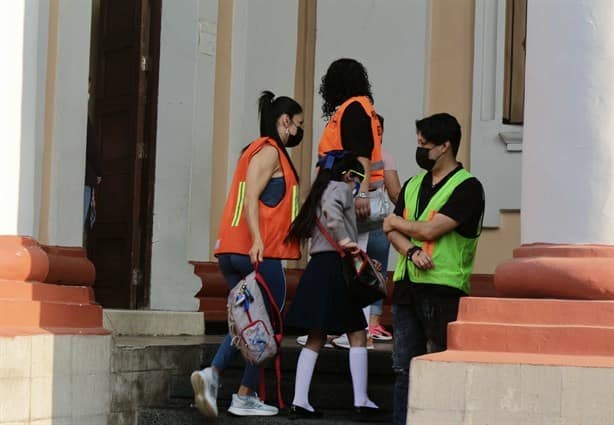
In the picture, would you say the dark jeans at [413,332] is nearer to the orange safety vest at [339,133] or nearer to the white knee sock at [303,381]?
the white knee sock at [303,381]

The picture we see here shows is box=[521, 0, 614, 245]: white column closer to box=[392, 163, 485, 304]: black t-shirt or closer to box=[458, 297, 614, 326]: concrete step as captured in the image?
box=[458, 297, 614, 326]: concrete step

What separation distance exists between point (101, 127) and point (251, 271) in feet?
10.7

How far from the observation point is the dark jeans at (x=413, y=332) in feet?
22.4

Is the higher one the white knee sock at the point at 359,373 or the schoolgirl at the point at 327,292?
the schoolgirl at the point at 327,292

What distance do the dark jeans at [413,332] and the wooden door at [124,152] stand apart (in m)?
3.48

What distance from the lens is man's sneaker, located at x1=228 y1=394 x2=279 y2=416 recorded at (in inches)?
299

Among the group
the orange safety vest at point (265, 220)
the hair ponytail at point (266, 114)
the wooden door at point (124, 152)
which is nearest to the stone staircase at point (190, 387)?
the orange safety vest at point (265, 220)

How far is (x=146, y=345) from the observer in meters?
8.36

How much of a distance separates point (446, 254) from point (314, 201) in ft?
3.03

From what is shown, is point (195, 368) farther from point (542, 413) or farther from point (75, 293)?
point (542, 413)

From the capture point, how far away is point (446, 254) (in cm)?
690

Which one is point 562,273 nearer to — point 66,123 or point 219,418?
point 219,418

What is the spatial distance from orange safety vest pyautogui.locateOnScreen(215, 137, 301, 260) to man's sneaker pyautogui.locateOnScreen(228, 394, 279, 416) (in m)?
0.73

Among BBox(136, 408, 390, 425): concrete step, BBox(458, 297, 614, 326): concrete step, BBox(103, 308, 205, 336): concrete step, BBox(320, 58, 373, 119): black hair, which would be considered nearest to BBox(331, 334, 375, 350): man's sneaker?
BBox(136, 408, 390, 425): concrete step
